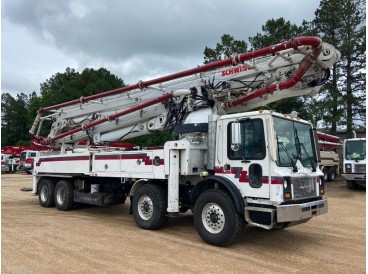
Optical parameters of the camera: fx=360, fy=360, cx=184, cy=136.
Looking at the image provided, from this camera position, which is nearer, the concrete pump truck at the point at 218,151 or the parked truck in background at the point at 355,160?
the concrete pump truck at the point at 218,151

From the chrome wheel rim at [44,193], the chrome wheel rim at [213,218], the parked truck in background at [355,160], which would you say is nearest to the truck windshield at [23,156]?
the chrome wheel rim at [44,193]

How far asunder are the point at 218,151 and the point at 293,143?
145 cm

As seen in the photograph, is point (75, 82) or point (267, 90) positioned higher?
point (75, 82)

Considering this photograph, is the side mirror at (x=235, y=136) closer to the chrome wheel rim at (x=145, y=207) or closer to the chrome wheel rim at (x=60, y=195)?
the chrome wheel rim at (x=145, y=207)

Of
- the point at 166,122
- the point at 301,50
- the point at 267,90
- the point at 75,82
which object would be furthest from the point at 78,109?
the point at 75,82

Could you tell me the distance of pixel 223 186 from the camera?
696cm

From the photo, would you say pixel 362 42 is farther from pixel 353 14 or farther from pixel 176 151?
pixel 176 151

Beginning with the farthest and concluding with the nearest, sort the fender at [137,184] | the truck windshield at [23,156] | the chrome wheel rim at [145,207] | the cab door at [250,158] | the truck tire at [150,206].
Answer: the truck windshield at [23,156], the fender at [137,184], the chrome wheel rim at [145,207], the truck tire at [150,206], the cab door at [250,158]

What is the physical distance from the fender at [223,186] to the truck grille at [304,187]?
3.25 ft

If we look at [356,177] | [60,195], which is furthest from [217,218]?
[356,177]

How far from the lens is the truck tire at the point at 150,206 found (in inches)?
313

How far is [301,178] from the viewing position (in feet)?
21.8

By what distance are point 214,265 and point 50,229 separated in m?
4.33

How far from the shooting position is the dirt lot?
5641 millimetres
